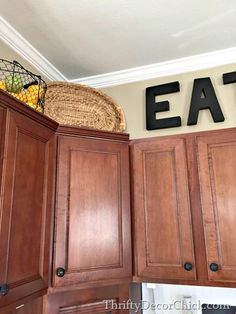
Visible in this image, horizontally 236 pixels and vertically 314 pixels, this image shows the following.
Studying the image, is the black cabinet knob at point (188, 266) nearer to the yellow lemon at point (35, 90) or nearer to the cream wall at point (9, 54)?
the yellow lemon at point (35, 90)

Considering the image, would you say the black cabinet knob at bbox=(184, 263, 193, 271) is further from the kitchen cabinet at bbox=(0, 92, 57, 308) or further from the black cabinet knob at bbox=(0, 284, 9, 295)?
the black cabinet knob at bbox=(0, 284, 9, 295)

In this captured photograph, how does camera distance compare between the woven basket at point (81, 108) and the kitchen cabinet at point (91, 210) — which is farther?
the woven basket at point (81, 108)

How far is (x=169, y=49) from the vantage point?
1747 millimetres

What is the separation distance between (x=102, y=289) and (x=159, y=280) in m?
0.29

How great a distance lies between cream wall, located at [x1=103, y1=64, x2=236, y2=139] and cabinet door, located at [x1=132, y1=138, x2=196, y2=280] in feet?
1.31

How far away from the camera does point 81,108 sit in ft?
5.74

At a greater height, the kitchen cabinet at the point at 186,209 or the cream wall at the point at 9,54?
the cream wall at the point at 9,54

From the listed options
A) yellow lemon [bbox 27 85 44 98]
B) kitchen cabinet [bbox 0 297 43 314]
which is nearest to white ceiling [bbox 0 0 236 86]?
yellow lemon [bbox 27 85 44 98]

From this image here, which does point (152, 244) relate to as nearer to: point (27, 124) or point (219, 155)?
point (219, 155)

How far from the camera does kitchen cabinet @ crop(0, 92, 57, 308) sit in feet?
3.22

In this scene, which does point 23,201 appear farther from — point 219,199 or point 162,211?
point 219,199

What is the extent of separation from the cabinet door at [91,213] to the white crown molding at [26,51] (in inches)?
26.2

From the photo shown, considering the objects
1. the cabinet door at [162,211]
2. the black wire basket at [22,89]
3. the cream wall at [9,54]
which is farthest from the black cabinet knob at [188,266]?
the cream wall at [9,54]

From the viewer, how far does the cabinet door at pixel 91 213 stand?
1269 millimetres
